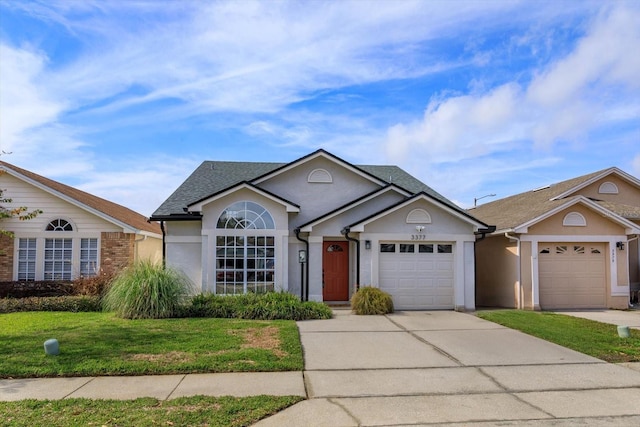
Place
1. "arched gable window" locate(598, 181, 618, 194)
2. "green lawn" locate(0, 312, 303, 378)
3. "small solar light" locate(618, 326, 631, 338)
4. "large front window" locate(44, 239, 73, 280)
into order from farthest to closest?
"arched gable window" locate(598, 181, 618, 194) → "large front window" locate(44, 239, 73, 280) → "small solar light" locate(618, 326, 631, 338) → "green lawn" locate(0, 312, 303, 378)

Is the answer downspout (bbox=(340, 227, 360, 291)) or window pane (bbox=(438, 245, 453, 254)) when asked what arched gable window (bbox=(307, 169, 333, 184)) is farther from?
window pane (bbox=(438, 245, 453, 254))

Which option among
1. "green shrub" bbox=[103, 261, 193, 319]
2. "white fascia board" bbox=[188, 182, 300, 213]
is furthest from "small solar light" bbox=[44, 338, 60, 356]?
"white fascia board" bbox=[188, 182, 300, 213]

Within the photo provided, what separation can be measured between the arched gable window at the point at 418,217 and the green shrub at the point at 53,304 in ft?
33.5

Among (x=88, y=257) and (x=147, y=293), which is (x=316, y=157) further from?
(x=88, y=257)

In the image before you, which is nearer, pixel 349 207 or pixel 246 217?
pixel 246 217

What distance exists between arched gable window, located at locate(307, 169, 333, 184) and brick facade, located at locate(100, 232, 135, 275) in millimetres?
6930

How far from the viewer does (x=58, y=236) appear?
16750 mm

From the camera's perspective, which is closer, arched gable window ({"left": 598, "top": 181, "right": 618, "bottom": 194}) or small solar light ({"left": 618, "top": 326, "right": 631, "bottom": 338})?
small solar light ({"left": 618, "top": 326, "right": 631, "bottom": 338})

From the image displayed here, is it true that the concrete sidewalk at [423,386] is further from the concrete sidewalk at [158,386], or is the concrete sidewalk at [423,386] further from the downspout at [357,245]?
the downspout at [357,245]

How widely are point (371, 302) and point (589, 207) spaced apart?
829 cm

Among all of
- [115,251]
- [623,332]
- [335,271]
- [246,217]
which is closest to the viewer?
[623,332]

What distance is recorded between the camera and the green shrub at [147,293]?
12648mm

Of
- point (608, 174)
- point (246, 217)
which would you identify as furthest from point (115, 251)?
point (608, 174)

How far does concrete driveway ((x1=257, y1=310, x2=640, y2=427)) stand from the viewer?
226 inches
